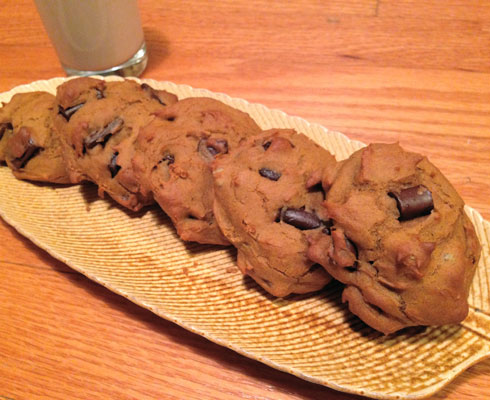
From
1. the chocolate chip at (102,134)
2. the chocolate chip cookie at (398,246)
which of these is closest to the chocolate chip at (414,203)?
the chocolate chip cookie at (398,246)

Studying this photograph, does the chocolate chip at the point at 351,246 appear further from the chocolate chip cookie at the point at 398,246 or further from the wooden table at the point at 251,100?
the wooden table at the point at 251,100

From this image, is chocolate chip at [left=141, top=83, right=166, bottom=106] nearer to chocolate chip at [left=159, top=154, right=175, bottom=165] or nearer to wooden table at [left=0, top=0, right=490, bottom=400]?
chocolate chip at [left=159, top=154, right=175, bottom=165]

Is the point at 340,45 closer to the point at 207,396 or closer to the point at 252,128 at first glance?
the point at 252,128

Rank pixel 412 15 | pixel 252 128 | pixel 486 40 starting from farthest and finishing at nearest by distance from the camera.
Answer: pixel 412 15 → pixel 486 40 → pixel 252 128

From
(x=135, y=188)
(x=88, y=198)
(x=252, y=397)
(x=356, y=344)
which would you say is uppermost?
(x=135, y=188)

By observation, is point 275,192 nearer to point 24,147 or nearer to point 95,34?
point 24,147

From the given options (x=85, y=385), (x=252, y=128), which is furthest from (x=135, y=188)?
(x=85, y=385)

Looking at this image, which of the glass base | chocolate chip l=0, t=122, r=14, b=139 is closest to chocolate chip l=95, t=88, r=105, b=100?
chocolate chip l=0, t=122, r=14, b=139
